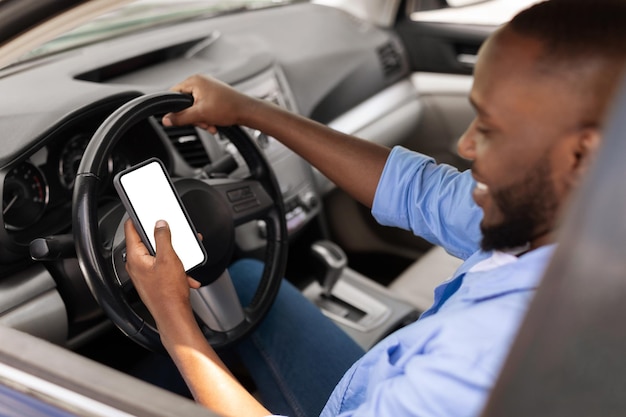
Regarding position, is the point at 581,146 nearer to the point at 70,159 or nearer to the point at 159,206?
the point at 159,206

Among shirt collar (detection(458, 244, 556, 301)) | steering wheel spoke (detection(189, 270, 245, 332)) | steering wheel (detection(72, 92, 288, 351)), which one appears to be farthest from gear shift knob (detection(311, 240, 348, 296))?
shirt collar (detection(458, 244, 556, 301))

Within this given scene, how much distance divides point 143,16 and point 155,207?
4.51 ft

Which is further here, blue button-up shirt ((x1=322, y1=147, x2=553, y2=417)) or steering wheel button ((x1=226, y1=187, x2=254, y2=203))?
steering wheel button ((x1=226, y1=187, x2=254, y2=203))

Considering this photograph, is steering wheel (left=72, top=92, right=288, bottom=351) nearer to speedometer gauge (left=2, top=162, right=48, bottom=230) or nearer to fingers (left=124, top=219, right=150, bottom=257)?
fingers (left=124, top=219, right=150, bottom=257)

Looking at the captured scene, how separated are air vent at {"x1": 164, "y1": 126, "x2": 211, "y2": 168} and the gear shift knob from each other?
0.45 m

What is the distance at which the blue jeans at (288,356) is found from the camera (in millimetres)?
1470

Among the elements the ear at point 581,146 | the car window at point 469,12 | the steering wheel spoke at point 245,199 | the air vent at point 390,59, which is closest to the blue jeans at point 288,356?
A: the steering wheel spoke at point 245,199

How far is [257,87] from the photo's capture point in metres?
2.15

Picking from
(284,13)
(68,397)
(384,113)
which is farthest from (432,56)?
(68,397)

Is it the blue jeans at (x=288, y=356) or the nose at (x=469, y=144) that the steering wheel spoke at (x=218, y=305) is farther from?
the nose at (x=469, y=144)

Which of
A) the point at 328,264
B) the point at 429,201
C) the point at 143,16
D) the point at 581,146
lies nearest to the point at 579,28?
the point at 581,146

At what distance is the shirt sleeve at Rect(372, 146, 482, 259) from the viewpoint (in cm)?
136

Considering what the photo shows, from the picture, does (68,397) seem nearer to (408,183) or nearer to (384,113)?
(408,183)

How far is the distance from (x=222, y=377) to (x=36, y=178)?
26.8 inches
